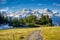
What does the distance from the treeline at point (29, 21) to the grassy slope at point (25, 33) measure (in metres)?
0.12

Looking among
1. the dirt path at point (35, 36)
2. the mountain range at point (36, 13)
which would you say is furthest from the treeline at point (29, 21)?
the dirt path at point (35, 36)

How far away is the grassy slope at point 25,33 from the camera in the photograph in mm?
2994

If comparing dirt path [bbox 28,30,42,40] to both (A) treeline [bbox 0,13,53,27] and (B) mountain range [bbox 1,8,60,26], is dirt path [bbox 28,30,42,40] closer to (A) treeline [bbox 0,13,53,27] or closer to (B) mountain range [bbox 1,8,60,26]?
(A) treeline [bbox 0,13,53,27]

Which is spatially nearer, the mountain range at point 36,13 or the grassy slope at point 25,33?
the grassy slope at point 25,33

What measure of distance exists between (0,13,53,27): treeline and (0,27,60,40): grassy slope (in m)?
0.12

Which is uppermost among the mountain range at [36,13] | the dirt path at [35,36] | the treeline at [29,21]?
the mountain range at [36,13]

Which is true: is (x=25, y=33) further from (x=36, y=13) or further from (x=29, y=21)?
(x=36, y=13)

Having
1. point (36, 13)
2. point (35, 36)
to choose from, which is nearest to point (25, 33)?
point (35, 36)

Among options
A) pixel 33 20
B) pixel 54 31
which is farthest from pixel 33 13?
pixel 54 31

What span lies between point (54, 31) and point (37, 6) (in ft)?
2.21

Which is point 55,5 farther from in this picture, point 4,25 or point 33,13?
point 4,25

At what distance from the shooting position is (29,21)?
3180 millimetres

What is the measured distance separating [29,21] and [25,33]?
0.30m

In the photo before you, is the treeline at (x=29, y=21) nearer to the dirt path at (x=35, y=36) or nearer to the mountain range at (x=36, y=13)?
the mountain range at (x=36, y=13)
